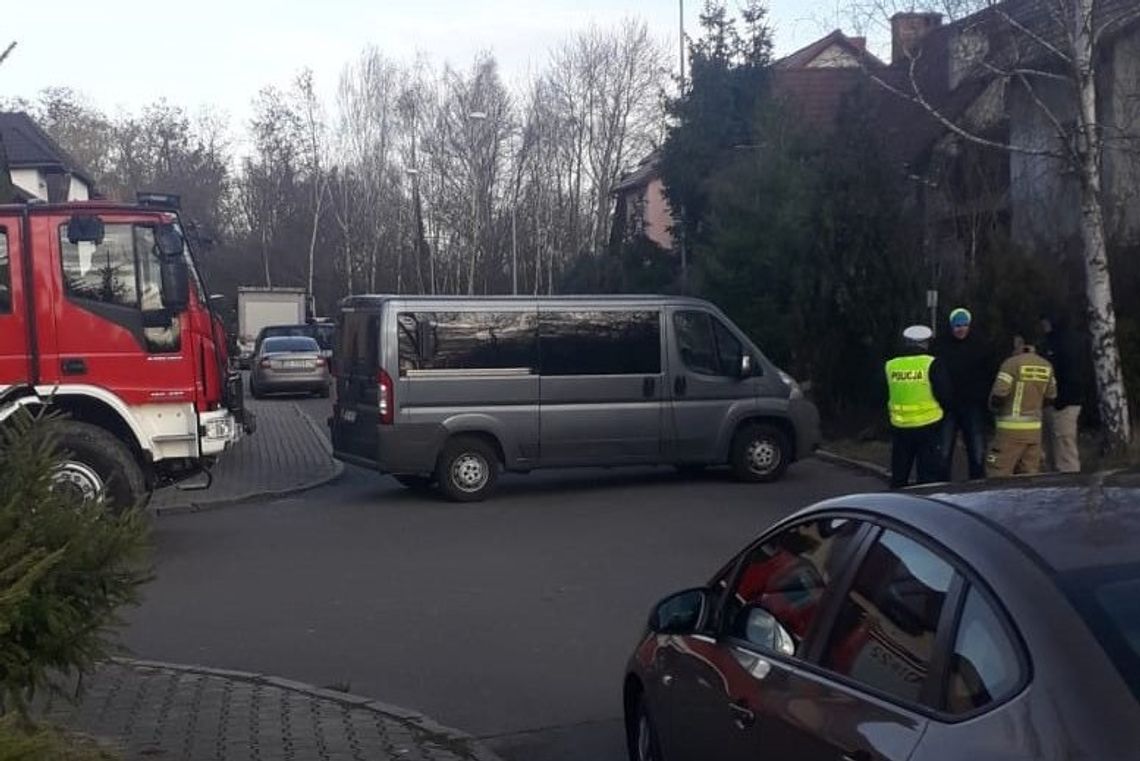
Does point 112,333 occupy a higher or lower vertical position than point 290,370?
higher

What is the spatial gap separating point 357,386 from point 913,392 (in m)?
6.02

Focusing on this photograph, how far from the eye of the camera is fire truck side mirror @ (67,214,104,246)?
43.7ft

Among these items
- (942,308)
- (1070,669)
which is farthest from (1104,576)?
(942,308)

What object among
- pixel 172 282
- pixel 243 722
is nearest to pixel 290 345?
pixel 172 282

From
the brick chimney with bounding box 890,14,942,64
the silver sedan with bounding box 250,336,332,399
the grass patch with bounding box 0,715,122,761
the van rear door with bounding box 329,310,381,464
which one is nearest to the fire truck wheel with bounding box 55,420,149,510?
the van rear door with bounding box 329,310,381,464

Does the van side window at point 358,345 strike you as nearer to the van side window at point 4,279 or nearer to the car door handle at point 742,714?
the van side window at point 4,279

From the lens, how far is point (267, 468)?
20.3m

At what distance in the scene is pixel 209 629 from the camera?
1037 centimetres

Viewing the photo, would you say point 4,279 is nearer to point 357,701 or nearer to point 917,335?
point 357,701

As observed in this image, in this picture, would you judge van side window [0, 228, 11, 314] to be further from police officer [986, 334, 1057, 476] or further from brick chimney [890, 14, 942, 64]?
brick chimney [890, 14, 942, 64]

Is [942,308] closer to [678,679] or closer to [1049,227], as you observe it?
[1049,227]

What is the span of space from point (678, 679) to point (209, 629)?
564 centimetres

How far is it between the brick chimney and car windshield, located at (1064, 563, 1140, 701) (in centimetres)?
1434

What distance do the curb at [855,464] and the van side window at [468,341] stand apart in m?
4.36
